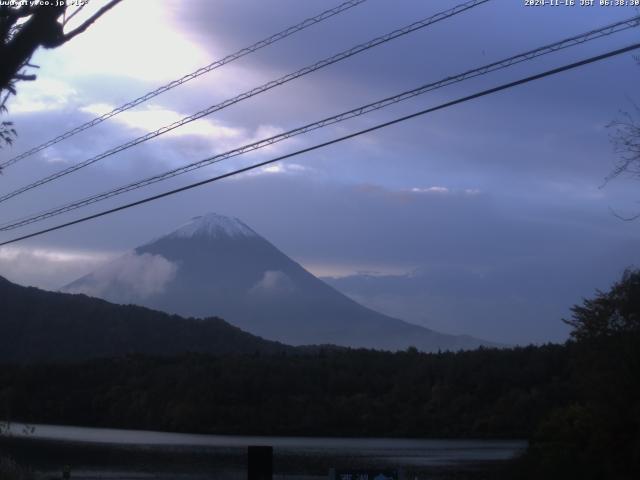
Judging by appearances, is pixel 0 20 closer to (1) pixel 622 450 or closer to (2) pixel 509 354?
(1) pixel 622 450

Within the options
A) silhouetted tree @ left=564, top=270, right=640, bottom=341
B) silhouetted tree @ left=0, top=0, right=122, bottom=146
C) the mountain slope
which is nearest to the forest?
the mountain slope

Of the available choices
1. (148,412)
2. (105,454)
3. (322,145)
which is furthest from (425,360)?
(322,145)

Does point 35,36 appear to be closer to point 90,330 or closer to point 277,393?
point 277,393

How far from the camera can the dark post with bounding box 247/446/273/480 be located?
14.0m

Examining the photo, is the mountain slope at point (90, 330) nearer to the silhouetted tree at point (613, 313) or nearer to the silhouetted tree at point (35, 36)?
the silhouetted tree at point (613, 313)

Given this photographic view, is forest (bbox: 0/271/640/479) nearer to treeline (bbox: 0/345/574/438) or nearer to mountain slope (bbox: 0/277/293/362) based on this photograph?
treeline (bbox: 0/345/574/438)

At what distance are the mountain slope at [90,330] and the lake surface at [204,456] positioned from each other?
88.4 feet

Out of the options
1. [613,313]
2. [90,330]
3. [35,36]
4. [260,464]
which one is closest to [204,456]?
[613,313]

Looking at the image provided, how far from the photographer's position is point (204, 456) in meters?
41.8

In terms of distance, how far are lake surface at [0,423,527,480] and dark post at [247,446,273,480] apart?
13.3 m

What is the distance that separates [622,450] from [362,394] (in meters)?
50.4

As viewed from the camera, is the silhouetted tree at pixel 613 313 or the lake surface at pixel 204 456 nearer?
the silhouetted tree at pixel 613 313

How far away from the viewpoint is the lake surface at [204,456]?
110 feet

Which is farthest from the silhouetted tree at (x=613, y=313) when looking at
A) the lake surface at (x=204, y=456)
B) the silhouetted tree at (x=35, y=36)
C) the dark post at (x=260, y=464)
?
the silhouetted tree at (x=35, y=36)
